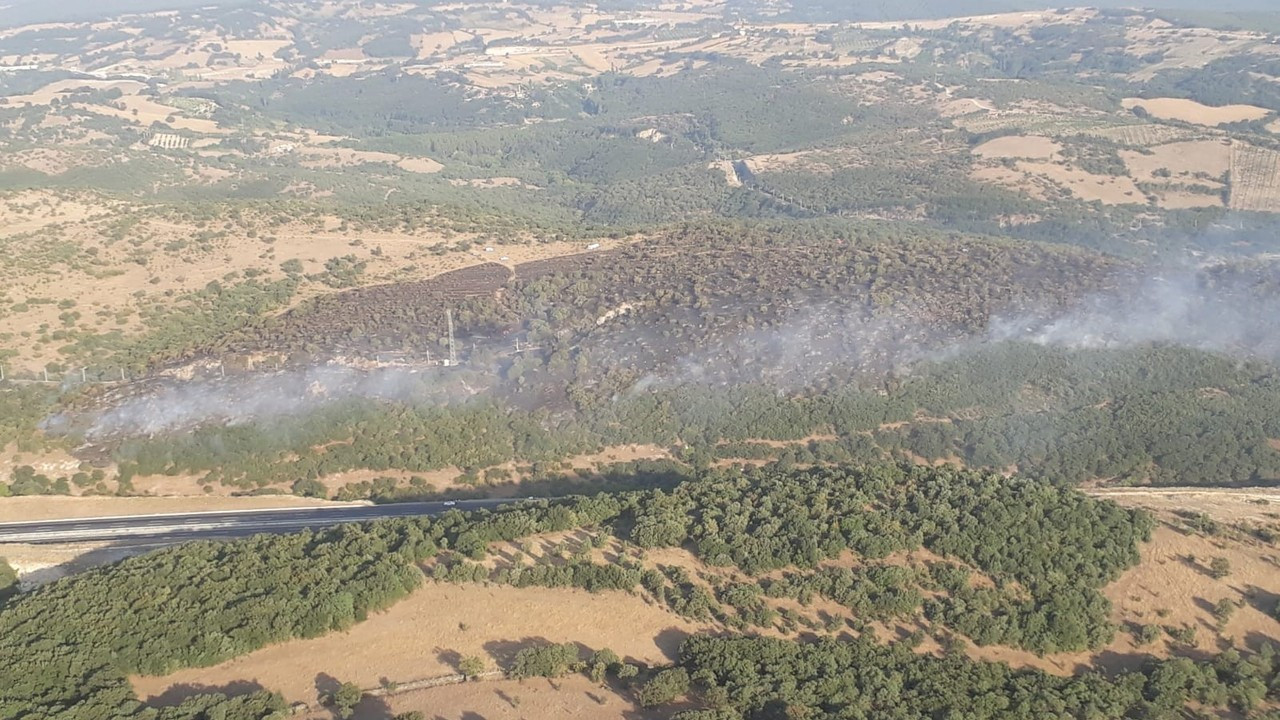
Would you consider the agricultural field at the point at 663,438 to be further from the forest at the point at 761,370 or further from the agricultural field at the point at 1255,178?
the agricultural field at the point at 1255,178

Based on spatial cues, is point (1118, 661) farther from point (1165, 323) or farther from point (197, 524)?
point (1165, 323)

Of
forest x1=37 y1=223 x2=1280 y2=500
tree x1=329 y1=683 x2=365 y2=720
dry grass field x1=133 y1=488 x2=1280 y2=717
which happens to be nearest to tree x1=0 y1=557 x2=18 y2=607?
dry grass field x1=133 y1=488 x2=1280 y2=717

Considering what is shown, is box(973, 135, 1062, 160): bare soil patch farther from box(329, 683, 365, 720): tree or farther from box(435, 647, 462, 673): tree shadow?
Answer: box(329, 683, 365, 720): tree

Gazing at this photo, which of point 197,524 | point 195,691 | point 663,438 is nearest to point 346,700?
point 195,691

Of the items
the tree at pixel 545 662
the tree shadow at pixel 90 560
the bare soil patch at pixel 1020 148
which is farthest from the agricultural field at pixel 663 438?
the bare soil patch at pixel 1020 148

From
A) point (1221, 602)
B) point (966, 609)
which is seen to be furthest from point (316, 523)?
point (1221, 602)

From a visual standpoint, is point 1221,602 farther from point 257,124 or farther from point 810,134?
point 257,124
